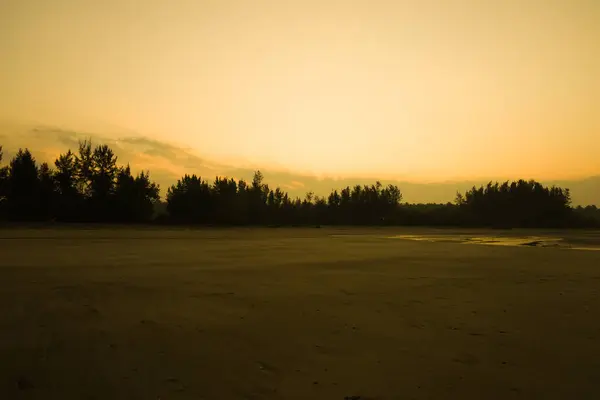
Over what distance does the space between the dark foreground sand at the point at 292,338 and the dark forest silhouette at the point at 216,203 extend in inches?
2004

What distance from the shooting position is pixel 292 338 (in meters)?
6.64

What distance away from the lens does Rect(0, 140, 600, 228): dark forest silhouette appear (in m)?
56.6

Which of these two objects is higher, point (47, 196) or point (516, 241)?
point (47, 196)

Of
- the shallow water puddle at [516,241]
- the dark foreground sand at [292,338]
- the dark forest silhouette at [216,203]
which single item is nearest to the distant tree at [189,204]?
the dark forest silhouette at [216,203]

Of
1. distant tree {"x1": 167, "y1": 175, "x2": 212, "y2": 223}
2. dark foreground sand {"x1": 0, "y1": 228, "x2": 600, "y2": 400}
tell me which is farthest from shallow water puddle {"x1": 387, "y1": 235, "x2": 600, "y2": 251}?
distant tree {"x1": 167, "y1": 175, "x2": 212, "y2": 223}

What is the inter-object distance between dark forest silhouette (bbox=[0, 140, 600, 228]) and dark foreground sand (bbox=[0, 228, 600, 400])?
167 feet

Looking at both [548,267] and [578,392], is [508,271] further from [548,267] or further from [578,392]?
[578,392]

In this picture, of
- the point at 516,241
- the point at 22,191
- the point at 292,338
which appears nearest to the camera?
the point at 292,338

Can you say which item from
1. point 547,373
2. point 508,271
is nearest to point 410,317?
point 547,373

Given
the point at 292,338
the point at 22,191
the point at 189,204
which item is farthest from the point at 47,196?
the point at 292,338

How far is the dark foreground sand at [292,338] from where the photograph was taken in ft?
15.9

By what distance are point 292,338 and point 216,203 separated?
66.5 metres

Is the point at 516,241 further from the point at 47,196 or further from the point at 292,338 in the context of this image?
the point at 47,196

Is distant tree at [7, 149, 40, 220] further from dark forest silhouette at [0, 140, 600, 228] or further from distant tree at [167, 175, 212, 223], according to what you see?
distant tree at [167, 175, 212, 223]
